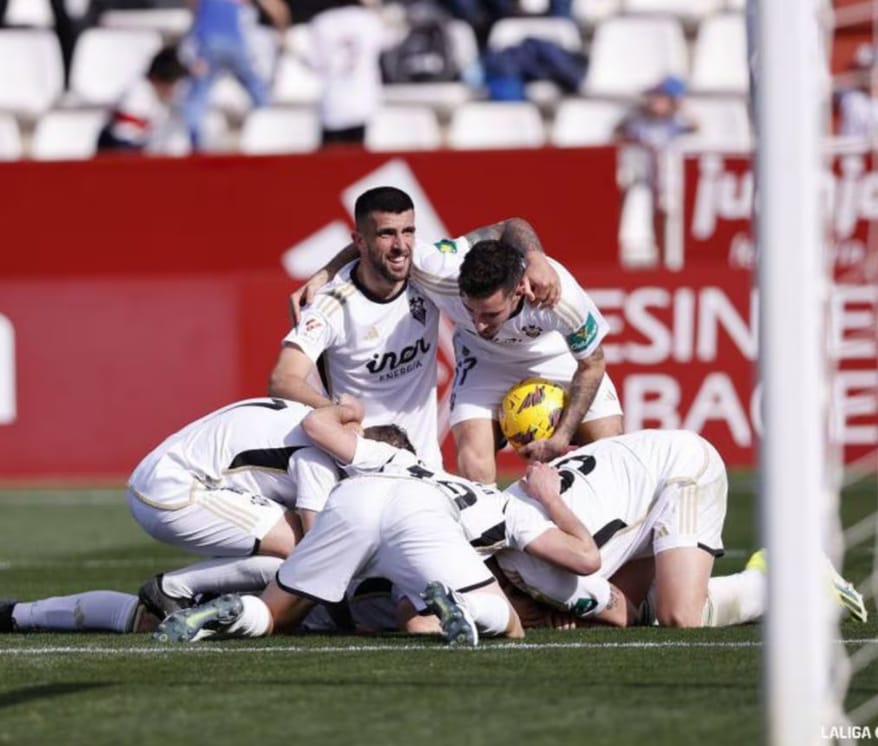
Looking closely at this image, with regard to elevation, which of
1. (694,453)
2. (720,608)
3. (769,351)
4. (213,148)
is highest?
(213,148)

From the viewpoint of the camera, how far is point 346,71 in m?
17.2

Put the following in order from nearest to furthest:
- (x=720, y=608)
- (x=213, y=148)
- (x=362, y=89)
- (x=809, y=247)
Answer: (x=809, y=247)
(x=720, y=608)
(x=362, y=89)
(x=213, y=148)

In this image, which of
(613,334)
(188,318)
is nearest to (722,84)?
(613,334)

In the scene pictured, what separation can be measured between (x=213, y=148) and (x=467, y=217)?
3.73 meters

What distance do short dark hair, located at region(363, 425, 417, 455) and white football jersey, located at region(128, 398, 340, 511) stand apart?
0.20 m

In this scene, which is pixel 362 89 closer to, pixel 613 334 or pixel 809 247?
pixel 613 334

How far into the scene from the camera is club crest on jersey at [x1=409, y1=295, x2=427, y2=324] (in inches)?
371

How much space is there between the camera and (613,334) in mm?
14820

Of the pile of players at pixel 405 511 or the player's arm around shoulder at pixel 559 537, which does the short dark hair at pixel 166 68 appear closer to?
the pile of players at pixel 405 511

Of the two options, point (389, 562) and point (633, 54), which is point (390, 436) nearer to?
point (389, 562)

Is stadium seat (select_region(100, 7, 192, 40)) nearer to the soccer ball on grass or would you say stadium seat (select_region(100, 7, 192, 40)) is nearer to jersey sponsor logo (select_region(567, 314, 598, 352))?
the soccer ball on grass

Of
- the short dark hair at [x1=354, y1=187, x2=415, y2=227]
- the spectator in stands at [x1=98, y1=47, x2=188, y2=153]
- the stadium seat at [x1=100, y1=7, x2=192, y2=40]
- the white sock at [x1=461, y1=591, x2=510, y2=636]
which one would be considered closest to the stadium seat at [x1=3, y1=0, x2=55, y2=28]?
the stadium seat at [x1=100, y1=7, x2=192, y2=40]

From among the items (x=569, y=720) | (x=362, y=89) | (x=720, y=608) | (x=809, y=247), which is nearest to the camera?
(x=809, y=247)

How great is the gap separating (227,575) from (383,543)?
1.04 m
